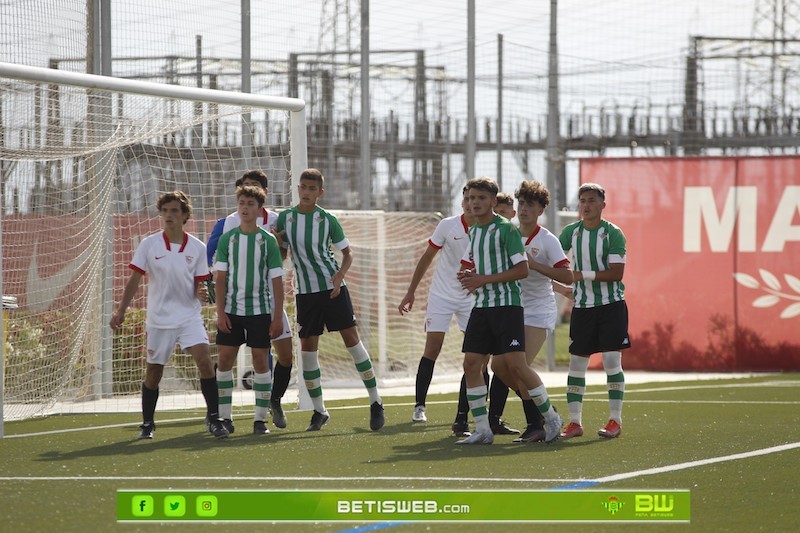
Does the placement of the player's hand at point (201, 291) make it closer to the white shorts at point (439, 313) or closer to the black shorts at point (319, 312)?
the black shorts at point (319, 312)

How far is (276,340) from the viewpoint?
9.45 metres

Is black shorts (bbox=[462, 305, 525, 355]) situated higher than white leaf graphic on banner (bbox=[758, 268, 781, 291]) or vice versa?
black shorts (bbox=[462, 305, 525, 355])

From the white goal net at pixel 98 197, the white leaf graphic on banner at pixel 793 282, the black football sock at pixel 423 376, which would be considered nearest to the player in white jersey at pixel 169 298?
the white goal net at pixel 98 197

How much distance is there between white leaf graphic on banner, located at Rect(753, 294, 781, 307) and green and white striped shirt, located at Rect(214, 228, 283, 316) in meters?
9.77

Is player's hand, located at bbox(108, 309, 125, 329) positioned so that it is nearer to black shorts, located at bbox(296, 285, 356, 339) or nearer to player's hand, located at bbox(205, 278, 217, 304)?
player's hand, located at bbox(205, 278, 217, 304)

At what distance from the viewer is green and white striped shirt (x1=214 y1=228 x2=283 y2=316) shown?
9.11 meters

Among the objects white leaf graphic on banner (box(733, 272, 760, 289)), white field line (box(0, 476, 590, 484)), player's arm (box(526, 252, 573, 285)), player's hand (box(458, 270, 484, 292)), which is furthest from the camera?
white leaf graphic on banner (box(733, 272, 760, 289))

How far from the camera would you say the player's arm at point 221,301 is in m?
9.04

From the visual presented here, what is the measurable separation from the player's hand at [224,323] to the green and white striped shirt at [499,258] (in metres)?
1.97

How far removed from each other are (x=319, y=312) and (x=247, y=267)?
746mm

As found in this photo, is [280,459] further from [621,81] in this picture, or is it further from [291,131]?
[621,81]

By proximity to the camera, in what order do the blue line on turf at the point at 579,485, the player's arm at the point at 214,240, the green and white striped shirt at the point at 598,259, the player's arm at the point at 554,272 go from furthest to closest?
the player's arm at the point at 214,240 → the green and white striped shirt at the point at 598,259 → the player's arm at the point at 554,272 → the blue line on turf at the point at 579,485

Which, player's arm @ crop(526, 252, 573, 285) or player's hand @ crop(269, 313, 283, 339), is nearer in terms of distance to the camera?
player's arm @ crop(526, 252, 573, 285)

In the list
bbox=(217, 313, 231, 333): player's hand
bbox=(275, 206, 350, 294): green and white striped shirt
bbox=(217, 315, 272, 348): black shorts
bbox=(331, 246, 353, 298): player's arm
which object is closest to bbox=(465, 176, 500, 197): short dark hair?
bbox=(331, 246, 353, 298): player's arm
